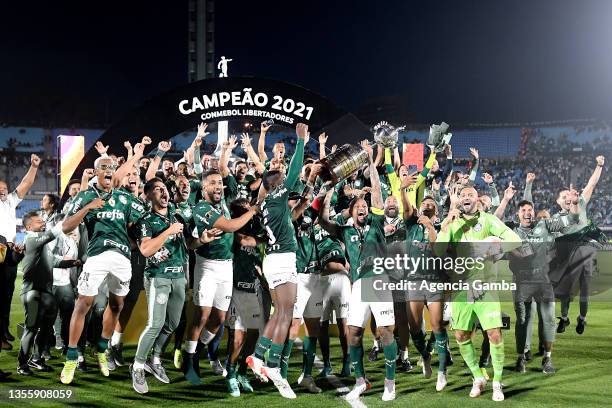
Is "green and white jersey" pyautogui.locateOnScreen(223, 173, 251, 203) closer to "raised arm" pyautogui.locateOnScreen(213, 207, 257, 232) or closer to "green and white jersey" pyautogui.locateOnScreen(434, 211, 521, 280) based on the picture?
"raised arm" pyautogui.locateOnScreen(213, 207, 257, 232)

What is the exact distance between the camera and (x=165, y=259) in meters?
7.51

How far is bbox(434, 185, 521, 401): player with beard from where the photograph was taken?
7238 mm

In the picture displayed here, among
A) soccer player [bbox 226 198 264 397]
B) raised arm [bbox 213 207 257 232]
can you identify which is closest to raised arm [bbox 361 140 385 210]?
soccer player [bbox 226 198 264 397]

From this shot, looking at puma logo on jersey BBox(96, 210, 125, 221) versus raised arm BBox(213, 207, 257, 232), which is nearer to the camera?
raised arm BBox(213, 207, 257, 232)

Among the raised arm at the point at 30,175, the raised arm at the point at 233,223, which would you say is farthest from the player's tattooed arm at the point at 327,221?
the raised arm at the point at 30,175

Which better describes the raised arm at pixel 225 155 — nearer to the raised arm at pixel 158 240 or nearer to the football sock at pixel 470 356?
the raised arm at pixel 158 240

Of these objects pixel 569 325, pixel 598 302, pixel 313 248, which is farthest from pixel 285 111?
pixel 598 302

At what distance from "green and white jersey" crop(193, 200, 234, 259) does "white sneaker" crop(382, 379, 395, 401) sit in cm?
196

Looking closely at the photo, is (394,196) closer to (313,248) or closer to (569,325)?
(313,248)

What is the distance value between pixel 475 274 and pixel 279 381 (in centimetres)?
215

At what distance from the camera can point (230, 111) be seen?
1092 centimetres

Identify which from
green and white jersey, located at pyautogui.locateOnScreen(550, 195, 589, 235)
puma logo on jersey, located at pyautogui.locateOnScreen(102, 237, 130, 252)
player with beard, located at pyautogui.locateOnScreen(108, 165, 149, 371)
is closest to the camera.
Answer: puma logo on jersey, located at pyautogui.locateOnScreen(102, 237, 130, 252)

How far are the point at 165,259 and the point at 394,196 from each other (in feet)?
9.56

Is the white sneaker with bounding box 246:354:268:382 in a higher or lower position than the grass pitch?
higher
